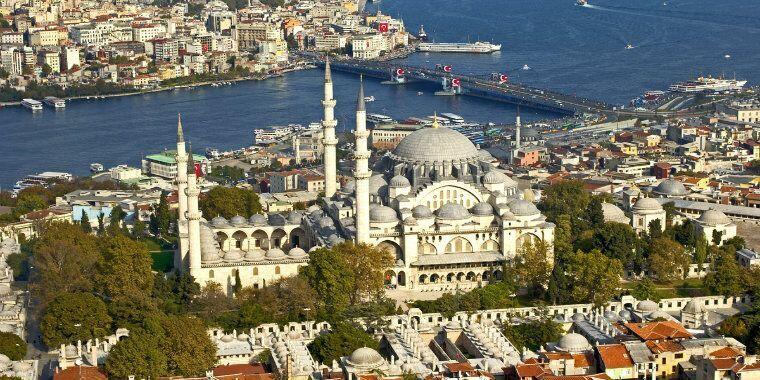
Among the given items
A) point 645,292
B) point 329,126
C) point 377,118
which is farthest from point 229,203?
point 377,118

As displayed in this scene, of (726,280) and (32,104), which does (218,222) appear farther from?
(32,104)

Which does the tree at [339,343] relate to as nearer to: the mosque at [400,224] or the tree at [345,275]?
the tree at [345,275]

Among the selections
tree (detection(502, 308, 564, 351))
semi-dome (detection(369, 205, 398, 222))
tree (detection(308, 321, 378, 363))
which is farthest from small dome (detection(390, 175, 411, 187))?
tree (detection(308, 321, 378, 363))

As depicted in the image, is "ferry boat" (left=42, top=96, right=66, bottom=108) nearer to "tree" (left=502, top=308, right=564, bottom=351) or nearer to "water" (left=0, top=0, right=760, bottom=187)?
"water" (left=0, top=0, right=760, bottom=187)

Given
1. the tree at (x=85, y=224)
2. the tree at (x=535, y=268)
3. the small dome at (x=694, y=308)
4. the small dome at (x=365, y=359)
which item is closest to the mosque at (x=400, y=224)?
the tree at (x=535, y=268)

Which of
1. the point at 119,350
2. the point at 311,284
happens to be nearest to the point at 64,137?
the point at 311,284
